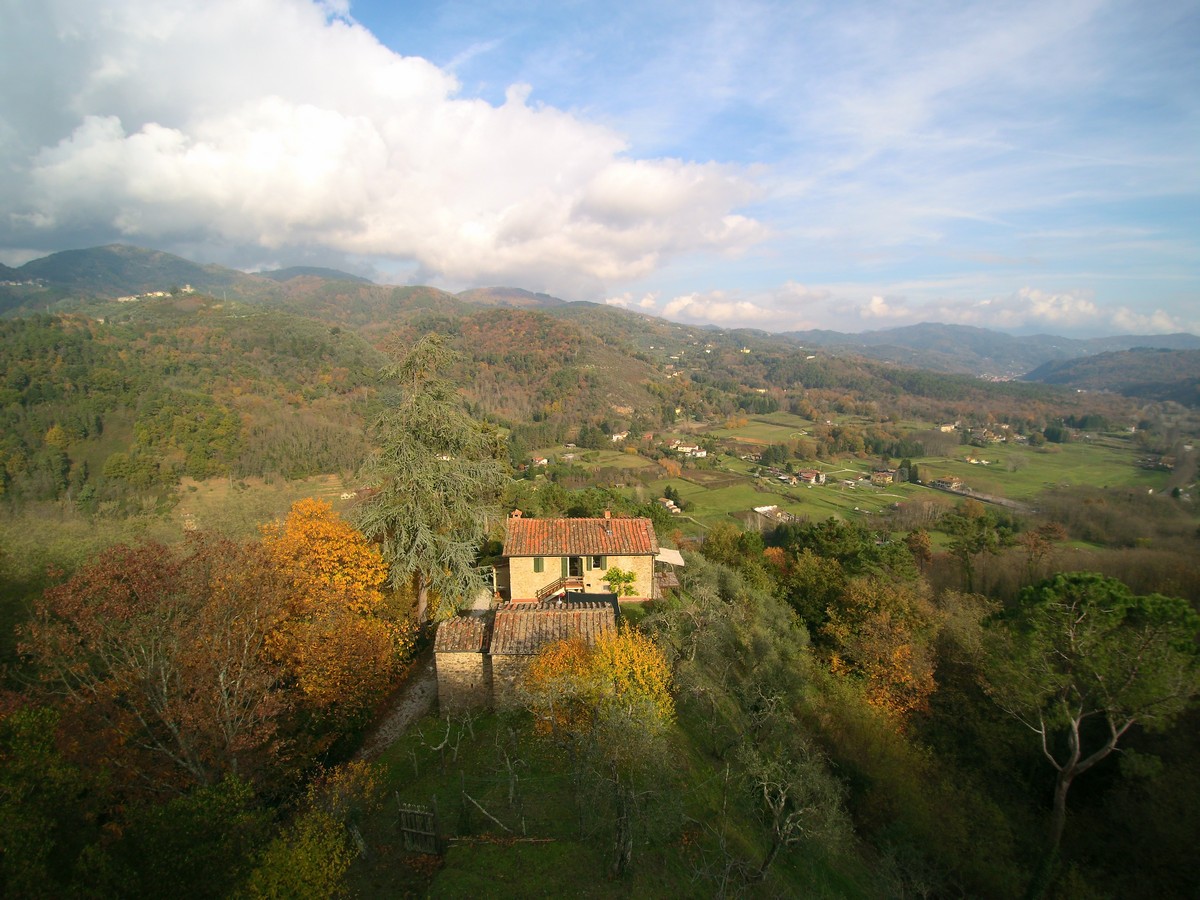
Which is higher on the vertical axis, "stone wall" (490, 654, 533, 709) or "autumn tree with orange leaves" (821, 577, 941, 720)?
"stone wall" (490, 654, 533, 709)

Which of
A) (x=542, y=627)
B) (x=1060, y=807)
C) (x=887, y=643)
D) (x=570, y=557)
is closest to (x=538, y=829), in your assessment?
(x=542, y=627)

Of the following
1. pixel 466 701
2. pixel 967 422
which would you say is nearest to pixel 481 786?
pixel 466 701

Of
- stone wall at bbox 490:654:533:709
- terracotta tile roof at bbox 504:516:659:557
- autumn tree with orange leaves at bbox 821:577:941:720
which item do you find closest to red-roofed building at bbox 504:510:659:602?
terracotta tile roof at bbox 504:516:659:557

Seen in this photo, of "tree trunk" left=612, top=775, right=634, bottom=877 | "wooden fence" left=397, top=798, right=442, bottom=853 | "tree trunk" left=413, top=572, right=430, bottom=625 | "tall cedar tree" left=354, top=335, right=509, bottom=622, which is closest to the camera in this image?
"tree trunk" left=612, top=775, right=634, bottom=877

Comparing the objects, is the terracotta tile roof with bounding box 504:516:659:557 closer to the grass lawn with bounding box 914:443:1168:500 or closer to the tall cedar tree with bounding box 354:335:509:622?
the tall cedar tree with bounding box 354:335:509:622

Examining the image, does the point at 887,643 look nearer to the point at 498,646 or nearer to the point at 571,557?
the point at 571,557

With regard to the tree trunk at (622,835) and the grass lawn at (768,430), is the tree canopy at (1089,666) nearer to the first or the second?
the tree trunk at (622,835)

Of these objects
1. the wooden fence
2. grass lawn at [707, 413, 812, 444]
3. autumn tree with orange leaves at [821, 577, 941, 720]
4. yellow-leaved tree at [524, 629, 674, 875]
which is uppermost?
yellow-leaved tree at [524, 629, 674, 875]

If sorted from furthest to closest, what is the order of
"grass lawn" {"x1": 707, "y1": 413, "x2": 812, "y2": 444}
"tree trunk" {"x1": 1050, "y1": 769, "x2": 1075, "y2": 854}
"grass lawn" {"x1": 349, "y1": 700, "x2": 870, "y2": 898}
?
"grass lawn" {"x1": 707, "y1": 413, "x2": 812, "y2": 444}
"tree trunk" {"x1": 1050, "y1": 769, "x2": 1075, "y2": 854}
"grass lawn" {"x1": 349, "y1": 700, "x2": 870, "y2": 898}
